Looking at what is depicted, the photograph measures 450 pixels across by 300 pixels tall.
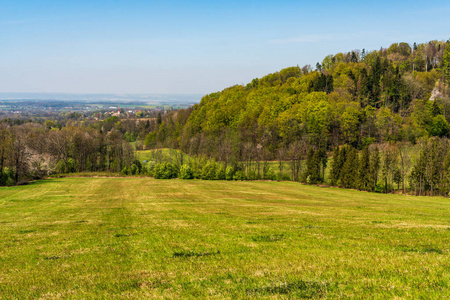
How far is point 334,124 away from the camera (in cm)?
12788

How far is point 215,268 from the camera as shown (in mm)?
10227

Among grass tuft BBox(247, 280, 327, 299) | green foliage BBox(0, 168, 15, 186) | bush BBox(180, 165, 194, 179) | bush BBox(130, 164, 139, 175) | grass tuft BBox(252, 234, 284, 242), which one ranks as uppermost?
grass tuft BBox(247, 280, 327, 299)

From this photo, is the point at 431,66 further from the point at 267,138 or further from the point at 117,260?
the point at 117,260

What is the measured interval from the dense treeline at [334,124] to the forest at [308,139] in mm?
452

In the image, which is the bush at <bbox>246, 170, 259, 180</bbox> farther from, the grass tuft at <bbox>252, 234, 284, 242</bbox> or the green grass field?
the grass tuft at <bbox>252, 234, 284, 242</bbox>

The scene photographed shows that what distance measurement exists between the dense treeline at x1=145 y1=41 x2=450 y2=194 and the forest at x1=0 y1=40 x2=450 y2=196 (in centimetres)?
45

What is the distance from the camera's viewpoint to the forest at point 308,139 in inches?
2953

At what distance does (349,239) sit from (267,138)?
372 ft

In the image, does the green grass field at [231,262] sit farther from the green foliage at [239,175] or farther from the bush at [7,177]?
the green foliage at [239,175]

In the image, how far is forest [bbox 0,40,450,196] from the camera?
75.0m

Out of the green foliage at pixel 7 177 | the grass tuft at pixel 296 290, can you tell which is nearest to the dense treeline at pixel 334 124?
the green foliage at pixel 7 177

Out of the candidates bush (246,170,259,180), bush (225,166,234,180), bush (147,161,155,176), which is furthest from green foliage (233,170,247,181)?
bush (147,161,155,176)

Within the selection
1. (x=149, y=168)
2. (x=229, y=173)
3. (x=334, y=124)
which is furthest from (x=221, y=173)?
(x=334, y=124)

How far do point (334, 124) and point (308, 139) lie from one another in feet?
73.3
